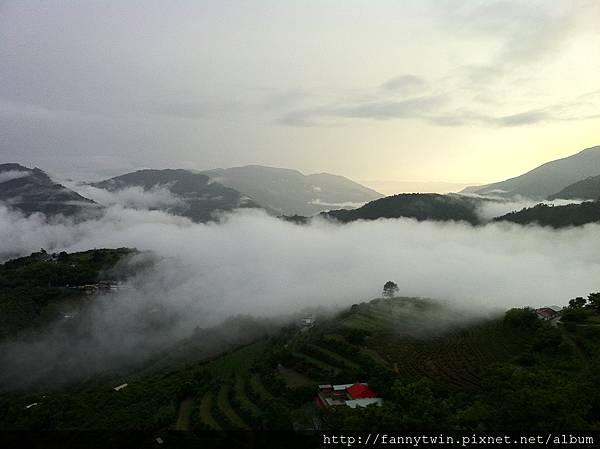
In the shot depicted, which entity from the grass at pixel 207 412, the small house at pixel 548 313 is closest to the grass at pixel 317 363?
the grass at pixel 207 412

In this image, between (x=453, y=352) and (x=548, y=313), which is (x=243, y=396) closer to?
(x=453, y=352)

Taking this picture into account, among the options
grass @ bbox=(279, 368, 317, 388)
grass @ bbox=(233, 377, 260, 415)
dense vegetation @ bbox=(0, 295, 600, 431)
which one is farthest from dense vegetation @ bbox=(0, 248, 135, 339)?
grass @ bbox=(279, 368, 317, 388)

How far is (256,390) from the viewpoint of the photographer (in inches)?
1790

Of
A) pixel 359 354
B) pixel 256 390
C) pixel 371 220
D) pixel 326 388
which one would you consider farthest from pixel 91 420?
pixel 371 220

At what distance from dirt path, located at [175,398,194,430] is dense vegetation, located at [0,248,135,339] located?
59.0 metres

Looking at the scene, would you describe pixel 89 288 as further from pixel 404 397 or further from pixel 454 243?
pixel 454 243

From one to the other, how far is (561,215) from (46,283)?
6002 inches

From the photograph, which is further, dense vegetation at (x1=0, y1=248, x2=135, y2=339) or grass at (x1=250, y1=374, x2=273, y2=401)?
dense vegetation at (x1=0, y1=248, x2=135, y2=339)

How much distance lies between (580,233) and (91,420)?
442 feet

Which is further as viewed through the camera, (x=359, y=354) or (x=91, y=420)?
(x=359, y=354)

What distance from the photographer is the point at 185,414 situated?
4262 cm

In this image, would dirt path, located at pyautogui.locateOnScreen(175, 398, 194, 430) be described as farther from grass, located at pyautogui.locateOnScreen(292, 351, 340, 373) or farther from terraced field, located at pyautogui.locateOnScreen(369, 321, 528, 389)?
terraced field, located at pyautogui.locateOnScreen(369, 321, 528, 389)

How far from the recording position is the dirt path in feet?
129

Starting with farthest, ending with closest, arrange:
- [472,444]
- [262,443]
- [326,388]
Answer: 1. [326,388]
2. [262,443]
3. [472,444]
